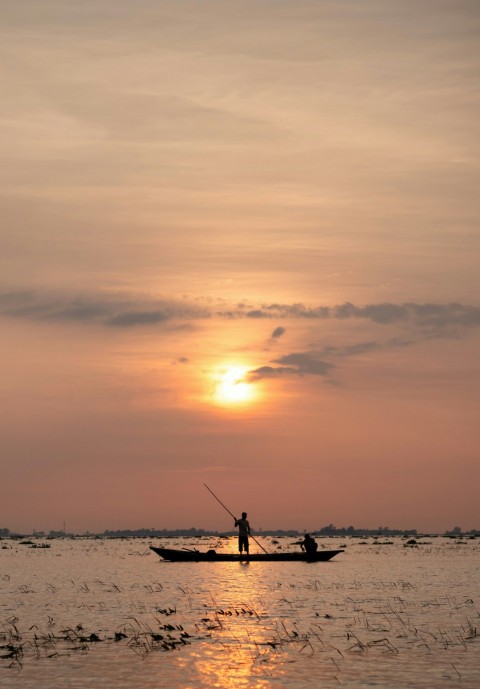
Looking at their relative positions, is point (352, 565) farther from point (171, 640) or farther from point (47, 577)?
point (171, 640)

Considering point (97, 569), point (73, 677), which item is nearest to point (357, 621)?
point (73, 677)

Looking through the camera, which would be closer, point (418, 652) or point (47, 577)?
point (418, 652)

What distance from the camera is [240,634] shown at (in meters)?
31.1

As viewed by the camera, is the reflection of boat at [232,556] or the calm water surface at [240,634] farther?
the reflection of boat at [232,556]

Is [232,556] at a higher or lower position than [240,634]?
higher

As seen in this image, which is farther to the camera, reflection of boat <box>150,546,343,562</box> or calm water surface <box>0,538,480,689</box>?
reflection of boat <box>150,546,343,562</box>

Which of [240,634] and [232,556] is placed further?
[232,556]

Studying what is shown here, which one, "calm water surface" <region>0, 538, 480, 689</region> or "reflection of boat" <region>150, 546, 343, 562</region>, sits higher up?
"reflection of boat" <region>150, 546, 343, 562</region>

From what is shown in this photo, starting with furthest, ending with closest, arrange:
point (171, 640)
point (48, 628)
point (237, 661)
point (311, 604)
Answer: point (311, 604), point (48, 628), point (171, 640), point (237, 661)

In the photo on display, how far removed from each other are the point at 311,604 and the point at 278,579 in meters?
16.2

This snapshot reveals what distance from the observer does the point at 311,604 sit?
135 ft

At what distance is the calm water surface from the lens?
24.2m

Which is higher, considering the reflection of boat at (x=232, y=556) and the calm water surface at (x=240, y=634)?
the reflection of boat at (x=232, y=556)

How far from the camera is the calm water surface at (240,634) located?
2423 cm
